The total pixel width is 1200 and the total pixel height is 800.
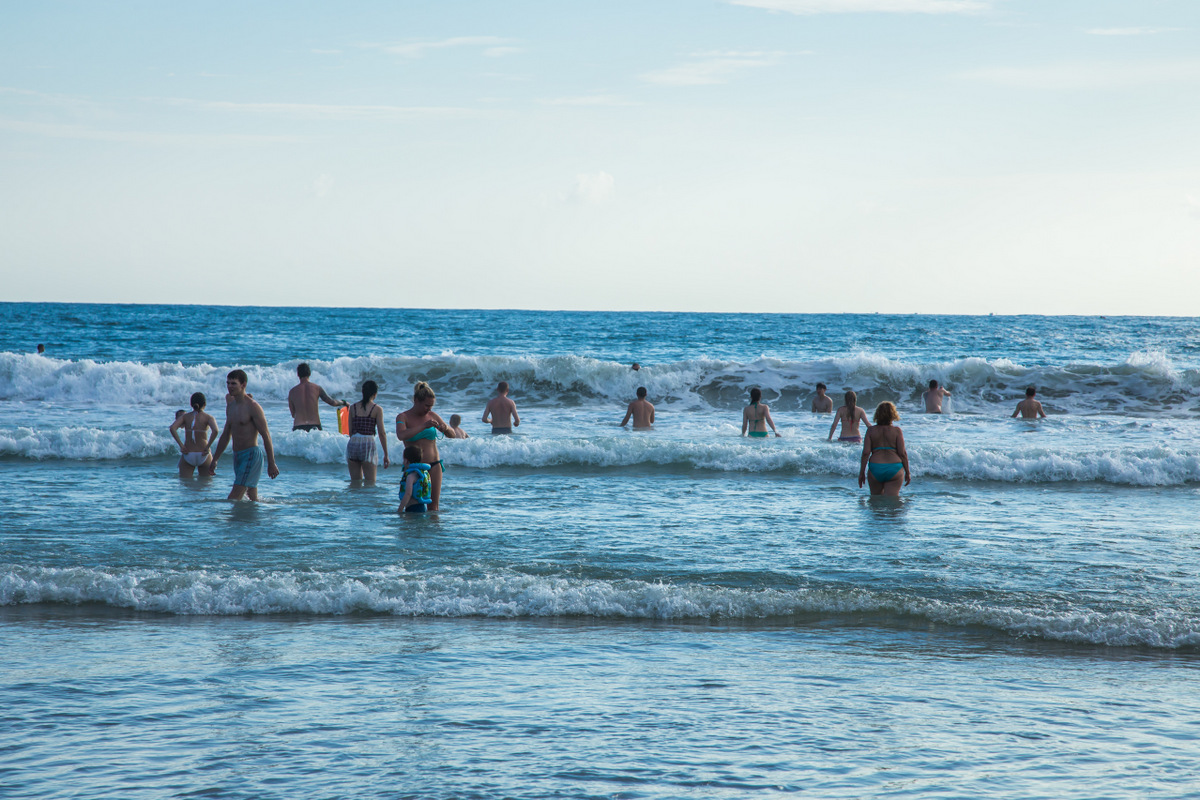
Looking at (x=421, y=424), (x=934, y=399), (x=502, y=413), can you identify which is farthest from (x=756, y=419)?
(x=421, y=424)

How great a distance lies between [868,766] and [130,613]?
5.29 m

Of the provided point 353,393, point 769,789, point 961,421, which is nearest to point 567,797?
point 769,789

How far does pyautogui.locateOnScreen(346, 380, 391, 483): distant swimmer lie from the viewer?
36.7 ft

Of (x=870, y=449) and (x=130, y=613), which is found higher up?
(x=870, y=449)

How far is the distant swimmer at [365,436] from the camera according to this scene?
1117cm

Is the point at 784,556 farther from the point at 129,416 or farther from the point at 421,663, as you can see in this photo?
the point at 129,416

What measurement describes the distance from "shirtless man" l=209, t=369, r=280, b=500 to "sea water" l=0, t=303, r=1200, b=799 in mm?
407

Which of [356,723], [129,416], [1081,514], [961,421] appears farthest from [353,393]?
[356,723]

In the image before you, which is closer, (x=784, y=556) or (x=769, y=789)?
(x=769, y=789)

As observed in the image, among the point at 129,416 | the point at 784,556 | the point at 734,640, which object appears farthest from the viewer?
the point at 129,416

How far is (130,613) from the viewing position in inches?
251

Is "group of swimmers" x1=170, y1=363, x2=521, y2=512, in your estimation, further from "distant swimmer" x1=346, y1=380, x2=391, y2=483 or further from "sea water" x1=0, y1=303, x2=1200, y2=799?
"sea water" x1=0, y1=303, x2=1200, y2=799

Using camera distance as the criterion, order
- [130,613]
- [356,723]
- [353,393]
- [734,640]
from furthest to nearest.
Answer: [353,393] < [130,613] < [734,640] < [356,723]

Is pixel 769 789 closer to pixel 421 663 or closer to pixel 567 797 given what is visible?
pixel 567 797
